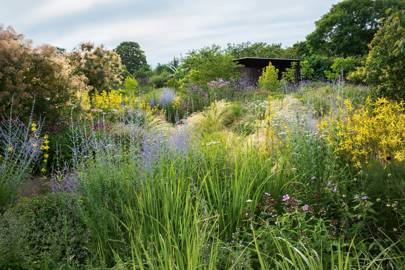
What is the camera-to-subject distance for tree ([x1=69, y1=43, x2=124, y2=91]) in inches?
492

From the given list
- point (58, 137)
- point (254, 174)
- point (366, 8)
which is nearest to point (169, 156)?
point (254, 174)

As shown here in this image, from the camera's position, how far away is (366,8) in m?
36.0

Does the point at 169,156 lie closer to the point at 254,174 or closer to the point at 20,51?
the point at 254,174

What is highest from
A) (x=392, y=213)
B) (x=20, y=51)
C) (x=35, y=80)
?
(x=20, y=51)

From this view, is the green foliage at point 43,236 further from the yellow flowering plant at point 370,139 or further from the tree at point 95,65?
the tree at point 95,65

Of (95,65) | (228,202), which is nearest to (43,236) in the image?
(228,202)

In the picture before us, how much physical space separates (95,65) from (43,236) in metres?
9.94

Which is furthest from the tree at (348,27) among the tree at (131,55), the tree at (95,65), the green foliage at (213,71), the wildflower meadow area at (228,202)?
the wildflower meadow area at (228,202)

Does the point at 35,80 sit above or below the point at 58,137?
above

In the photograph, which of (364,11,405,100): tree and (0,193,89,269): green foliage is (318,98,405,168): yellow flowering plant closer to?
(0,193,89,269): green foliage

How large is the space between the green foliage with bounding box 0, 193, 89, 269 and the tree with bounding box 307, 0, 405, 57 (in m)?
34.9

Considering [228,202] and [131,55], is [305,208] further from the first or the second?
[131,55]

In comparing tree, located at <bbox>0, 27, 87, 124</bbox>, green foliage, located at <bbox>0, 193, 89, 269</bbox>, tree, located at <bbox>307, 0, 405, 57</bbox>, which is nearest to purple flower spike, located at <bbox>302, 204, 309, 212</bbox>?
green foliage, located at <bbox>0, 193, 89, 269</bbox>

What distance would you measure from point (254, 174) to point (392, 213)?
3.84 ft
